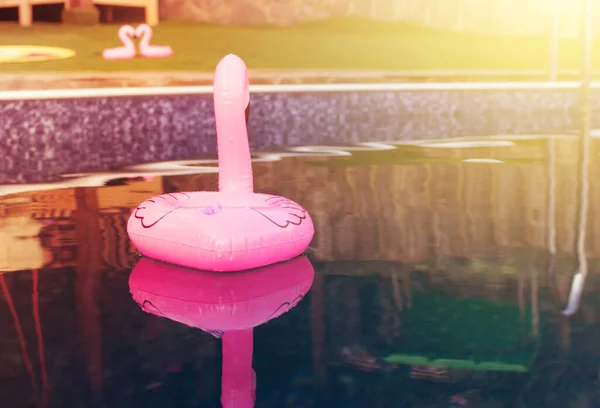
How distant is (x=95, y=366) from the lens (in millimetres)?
2043

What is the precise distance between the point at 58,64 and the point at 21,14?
118 cm

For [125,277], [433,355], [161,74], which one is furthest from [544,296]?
[161,74]

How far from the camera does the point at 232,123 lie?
3.25 metres

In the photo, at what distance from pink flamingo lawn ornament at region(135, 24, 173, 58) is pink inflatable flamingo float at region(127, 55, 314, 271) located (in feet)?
18.0

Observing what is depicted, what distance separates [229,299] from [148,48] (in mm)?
6385

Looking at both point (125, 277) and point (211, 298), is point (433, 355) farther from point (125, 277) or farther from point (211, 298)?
point (125, 277)

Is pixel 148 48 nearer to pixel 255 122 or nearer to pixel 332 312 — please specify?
pixel 255 122

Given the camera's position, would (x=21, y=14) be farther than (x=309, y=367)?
Yes

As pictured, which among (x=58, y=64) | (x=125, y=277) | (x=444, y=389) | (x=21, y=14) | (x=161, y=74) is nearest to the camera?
(x=444, y=389)

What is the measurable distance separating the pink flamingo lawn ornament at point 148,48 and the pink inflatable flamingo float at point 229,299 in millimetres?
5810

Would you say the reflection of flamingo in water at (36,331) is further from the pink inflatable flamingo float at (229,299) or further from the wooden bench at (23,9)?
the wooden bench at (23,9)

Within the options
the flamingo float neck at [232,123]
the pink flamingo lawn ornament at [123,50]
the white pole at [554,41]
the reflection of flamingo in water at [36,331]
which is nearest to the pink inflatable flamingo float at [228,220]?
the flamingo float neck at [232,123]

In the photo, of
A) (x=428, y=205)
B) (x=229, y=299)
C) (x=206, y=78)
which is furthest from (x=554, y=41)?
(x=229, y=299)

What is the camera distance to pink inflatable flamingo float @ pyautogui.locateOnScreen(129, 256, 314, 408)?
207cm
